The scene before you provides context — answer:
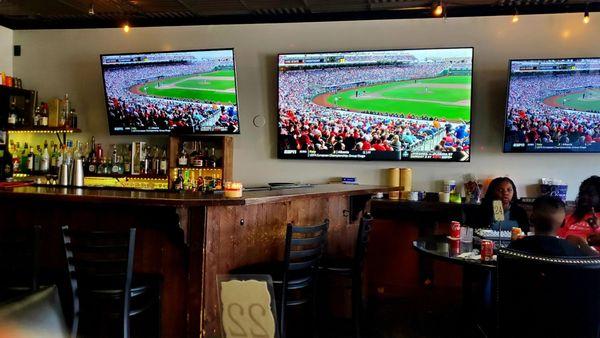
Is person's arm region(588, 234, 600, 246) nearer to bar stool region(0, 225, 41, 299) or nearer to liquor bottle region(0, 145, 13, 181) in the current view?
bar stool region(0, 225, 41, 299)

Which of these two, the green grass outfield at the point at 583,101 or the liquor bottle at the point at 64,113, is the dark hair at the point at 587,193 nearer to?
the green grass outfield at the point at 583,101

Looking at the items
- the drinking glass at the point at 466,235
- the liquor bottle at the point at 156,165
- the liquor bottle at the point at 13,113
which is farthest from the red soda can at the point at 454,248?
the liquor bottle at the point at 13,113

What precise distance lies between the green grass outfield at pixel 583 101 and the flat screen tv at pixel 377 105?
872 mm

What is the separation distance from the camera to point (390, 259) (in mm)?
5223

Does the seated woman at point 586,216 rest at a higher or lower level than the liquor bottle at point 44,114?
lower

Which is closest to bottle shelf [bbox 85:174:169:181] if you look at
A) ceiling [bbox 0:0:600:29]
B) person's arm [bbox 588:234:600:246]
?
ceiling [bbox 0:0:600:29]

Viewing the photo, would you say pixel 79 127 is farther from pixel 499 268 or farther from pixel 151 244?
pixel 499 268

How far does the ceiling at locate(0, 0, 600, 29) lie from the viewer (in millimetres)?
4961

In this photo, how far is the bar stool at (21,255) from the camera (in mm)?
2623

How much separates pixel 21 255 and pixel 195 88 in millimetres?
3069

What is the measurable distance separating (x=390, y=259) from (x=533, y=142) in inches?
72.2

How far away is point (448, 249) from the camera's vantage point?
124 inches

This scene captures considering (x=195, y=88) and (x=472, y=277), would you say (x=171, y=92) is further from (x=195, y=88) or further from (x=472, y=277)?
(x=472, y=277)

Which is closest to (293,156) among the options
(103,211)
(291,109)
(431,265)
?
(291,109)
